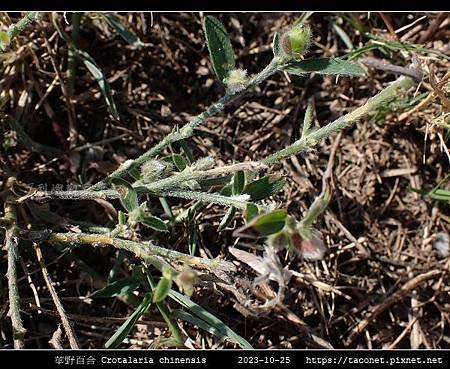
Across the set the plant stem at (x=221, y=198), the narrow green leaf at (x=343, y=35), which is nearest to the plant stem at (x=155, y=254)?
the plant stem at (x=221, y=198)

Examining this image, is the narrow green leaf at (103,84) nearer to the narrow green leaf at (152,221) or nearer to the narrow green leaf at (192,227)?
the narrow green leaf at (192,227)

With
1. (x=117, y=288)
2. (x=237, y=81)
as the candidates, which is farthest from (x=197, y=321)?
(x=237, y=81)

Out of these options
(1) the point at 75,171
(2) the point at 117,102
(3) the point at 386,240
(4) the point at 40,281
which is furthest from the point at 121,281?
(3) the point at 386,240

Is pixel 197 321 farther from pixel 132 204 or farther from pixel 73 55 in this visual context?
pixel 73 55

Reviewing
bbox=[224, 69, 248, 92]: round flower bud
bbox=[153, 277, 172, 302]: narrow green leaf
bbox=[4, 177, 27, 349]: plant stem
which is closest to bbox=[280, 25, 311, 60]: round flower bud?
bbox=[224, 69, 248, 92]: round flower bud

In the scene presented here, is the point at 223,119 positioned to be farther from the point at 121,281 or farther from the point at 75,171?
the point at 121,281

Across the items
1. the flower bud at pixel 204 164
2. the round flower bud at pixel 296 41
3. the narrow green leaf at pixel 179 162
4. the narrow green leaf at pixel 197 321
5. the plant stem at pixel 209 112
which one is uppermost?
the round flower bud at pixel 296 41
